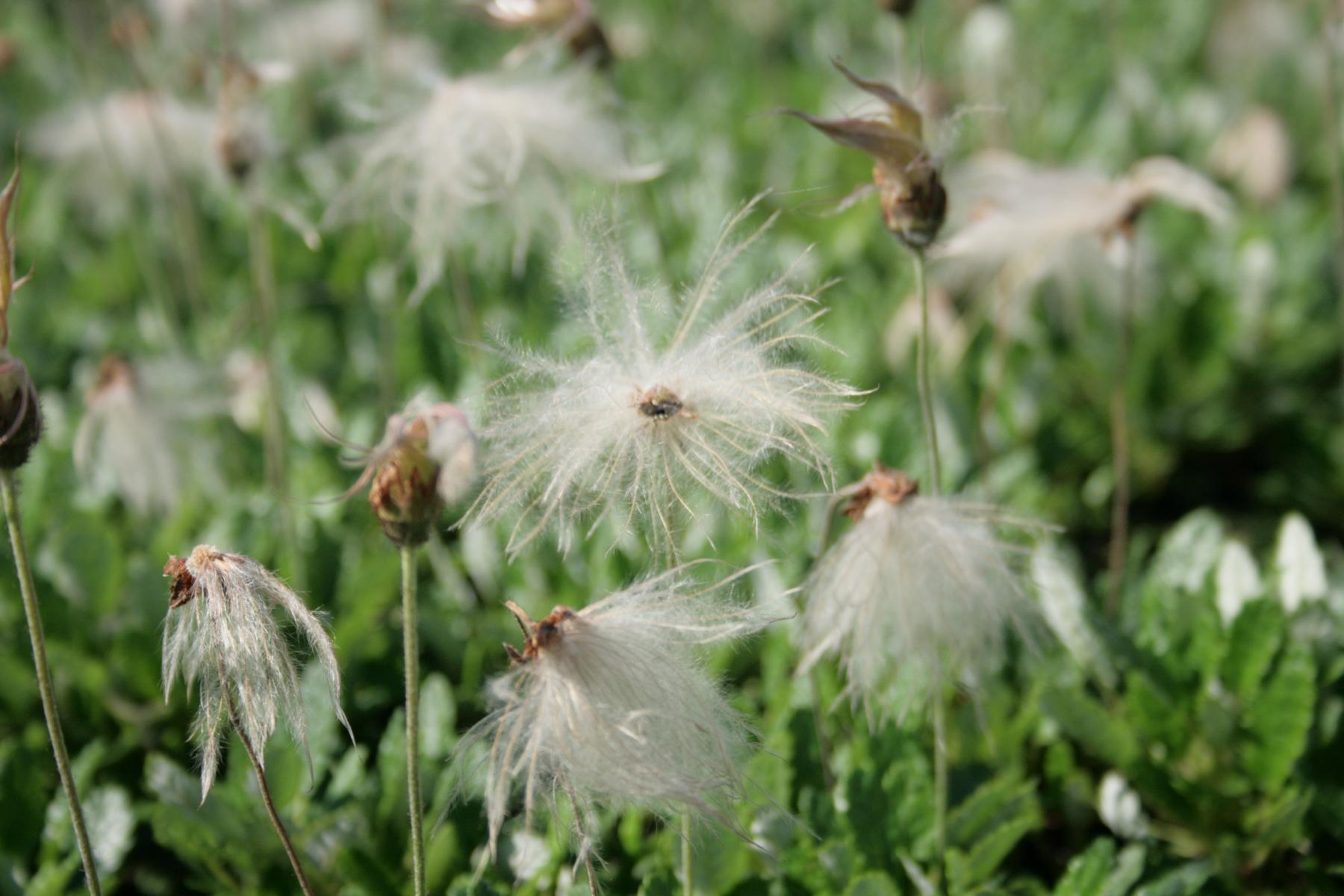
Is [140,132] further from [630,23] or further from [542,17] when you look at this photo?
[630,23]

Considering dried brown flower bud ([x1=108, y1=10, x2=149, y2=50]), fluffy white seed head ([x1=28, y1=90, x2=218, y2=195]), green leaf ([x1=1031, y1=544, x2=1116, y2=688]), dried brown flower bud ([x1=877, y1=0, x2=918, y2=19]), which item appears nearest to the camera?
green leaf ([x1=1031, y1=544, x2=1116, y2=688])

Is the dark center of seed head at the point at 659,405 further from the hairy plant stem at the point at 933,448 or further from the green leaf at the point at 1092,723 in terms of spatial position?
the green leaf at the point at 1092,723

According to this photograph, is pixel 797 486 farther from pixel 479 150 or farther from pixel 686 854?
pixel 686 854

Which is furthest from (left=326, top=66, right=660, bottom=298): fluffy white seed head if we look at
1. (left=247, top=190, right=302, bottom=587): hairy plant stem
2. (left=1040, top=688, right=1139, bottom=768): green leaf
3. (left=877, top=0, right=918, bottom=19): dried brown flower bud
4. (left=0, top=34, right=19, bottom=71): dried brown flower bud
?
(left=0, top=34, right=19, bottom=71): dried brown flower bud

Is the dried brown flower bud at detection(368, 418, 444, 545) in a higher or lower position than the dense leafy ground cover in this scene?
higher

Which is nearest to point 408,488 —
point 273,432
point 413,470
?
point 413,470

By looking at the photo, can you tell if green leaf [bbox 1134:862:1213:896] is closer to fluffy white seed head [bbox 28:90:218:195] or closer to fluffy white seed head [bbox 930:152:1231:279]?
fluffy white seed head [bbox 930:152:1231:279]

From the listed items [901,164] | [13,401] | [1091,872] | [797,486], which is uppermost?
[901,164]
